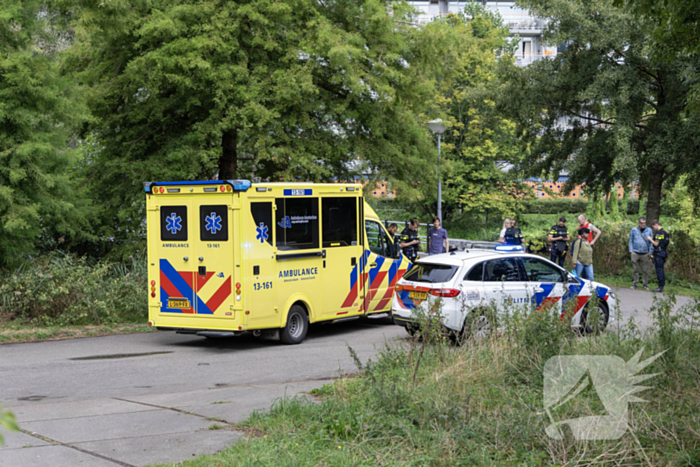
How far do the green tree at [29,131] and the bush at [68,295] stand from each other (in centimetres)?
72

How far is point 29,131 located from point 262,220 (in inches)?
209

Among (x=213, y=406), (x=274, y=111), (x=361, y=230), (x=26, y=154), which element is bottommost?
(x=213, y=406)

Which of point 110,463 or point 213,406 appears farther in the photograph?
point 213,406

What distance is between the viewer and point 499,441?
521 cm

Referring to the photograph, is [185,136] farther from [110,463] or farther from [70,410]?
[110,463]

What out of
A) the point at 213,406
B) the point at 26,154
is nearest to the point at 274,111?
the point at 26,154

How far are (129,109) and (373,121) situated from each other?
602 centimetres

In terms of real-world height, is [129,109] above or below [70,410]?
above

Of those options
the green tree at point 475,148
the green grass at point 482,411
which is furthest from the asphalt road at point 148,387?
the green tree at point 475,148

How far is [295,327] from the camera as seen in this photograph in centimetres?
1154

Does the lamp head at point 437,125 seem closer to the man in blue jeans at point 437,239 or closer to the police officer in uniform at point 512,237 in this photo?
the man in blue jeans at point 437,239

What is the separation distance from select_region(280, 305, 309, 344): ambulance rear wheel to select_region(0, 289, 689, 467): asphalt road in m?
0.19

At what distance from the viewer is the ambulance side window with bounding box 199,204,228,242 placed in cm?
1053

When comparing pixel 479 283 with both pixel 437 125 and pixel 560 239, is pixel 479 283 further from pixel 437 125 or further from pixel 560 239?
pixel 437 125
